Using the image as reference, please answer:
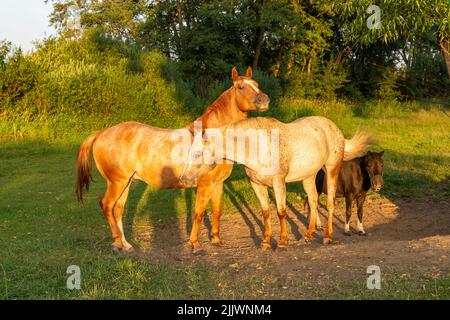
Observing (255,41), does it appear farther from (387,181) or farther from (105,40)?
(387,181)

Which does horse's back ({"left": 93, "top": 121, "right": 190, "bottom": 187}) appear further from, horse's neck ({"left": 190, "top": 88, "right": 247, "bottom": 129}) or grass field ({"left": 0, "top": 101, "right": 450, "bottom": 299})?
grass field ({"left": 0, "top": 101, "right": 450, "bottom": 299})

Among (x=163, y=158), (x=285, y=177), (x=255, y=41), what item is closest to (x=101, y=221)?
(x=163, y=158)

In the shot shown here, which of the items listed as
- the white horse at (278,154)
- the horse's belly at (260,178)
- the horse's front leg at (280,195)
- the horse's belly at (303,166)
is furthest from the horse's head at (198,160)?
the horse's belly at (303,166)

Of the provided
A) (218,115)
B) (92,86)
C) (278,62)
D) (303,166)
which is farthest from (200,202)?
(278,62)

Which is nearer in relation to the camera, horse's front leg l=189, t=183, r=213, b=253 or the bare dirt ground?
the bare dirt ground

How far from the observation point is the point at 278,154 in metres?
7.20

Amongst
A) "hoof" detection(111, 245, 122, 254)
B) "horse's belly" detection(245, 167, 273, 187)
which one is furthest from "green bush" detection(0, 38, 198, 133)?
"horse's belly" detection(245, 167, 273, 187)

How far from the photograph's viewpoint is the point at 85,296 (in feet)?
16.4

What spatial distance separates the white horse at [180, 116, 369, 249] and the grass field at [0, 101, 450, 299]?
1396mm

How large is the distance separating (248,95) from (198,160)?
1320 mm

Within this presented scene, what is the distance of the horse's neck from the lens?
24.9 feet

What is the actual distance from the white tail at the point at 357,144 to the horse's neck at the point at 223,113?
2.39m

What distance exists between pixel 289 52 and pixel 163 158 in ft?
97.4

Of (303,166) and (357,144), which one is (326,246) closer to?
(303,166)
